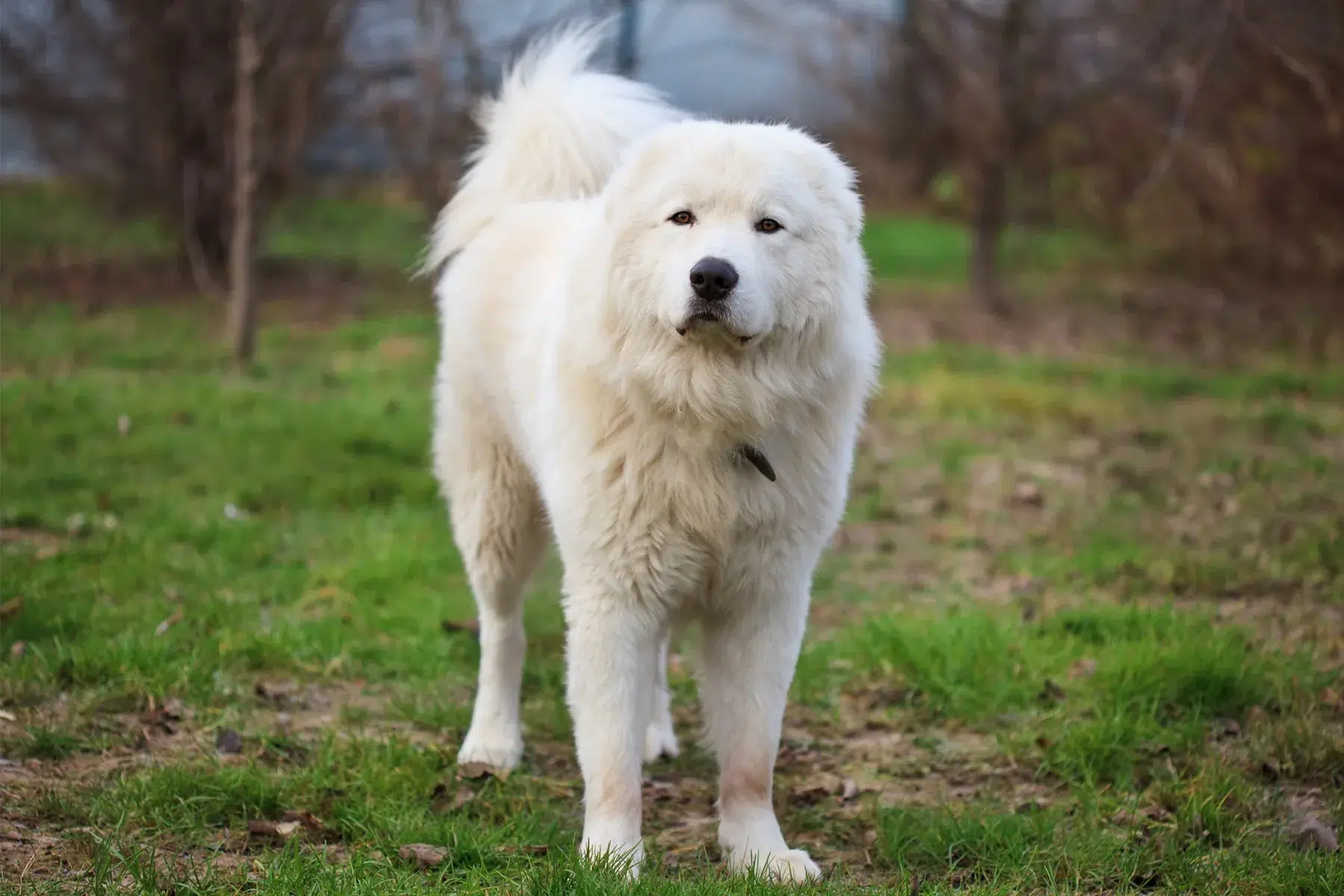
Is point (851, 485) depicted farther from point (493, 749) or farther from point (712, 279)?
point (712, 279)

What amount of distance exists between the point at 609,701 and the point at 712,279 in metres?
1.00

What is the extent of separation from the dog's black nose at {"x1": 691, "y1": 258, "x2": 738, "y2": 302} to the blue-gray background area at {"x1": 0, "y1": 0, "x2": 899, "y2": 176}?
21.7 feet

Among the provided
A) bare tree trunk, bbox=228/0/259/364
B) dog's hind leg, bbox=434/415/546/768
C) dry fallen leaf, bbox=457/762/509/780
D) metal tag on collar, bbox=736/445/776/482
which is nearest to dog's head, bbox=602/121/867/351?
metal tag on collar, bbox=736/445/776/482

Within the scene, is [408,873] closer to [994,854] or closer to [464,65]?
[994,854]

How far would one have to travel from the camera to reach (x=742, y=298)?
2.78 metres

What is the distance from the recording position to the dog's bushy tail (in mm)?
3975

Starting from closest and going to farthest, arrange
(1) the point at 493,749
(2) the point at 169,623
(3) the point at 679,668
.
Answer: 1. (1) the point at 493,749
2. (2) the point at 169,623
3. (3) the point at 679,668

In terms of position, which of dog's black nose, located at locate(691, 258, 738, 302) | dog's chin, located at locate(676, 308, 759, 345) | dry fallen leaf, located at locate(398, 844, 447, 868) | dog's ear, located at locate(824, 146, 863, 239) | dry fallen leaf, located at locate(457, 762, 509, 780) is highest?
dog's ear, located at locate(824, 146, 863, 239)

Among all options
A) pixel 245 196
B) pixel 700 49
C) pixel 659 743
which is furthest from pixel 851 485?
pixel 700 49

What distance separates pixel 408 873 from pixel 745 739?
2.77ft

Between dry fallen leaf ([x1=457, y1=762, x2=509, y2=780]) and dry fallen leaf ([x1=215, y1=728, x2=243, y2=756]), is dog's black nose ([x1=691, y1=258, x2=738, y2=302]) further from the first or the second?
dry fallen leaf ([x1=215, y1=728, x2=243, y2=756])

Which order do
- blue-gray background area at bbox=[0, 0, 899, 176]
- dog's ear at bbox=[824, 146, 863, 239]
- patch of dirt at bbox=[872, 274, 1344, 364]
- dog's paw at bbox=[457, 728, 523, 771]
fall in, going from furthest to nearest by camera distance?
blue-gray background area at bbox=[0, 0, 899, 176] < patch of dirt at bbox=[872, 274, 1344, 364] < dog's paw at bbox=[457, 728, 523, 771] < dog's ear at bbox=[824, 146, 863, 239]

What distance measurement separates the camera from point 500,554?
3.85m

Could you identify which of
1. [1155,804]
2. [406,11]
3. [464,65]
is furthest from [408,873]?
[406,11]
